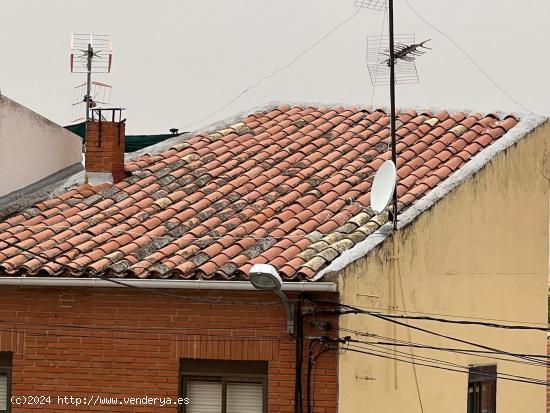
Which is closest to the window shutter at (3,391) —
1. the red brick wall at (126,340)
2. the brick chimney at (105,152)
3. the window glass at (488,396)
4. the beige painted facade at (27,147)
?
the red brick wall at (126,340)

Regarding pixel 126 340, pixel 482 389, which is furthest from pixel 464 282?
pixel 126 340

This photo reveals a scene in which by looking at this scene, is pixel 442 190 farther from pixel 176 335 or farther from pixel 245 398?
pixel 176 335

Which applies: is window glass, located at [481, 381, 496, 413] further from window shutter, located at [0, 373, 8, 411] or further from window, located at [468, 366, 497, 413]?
window shutter, located at [0, 373, 8, 411]

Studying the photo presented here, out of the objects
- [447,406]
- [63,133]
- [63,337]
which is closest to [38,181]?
[63,133]

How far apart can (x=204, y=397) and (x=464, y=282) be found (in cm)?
367

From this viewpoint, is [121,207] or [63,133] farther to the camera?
[63,133]

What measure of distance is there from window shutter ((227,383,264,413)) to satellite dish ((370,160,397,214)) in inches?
89.3

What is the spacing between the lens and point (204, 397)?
13.5 meters

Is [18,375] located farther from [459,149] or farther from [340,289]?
[459,149]

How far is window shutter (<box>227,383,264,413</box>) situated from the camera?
13250 mm

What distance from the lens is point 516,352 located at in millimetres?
16750

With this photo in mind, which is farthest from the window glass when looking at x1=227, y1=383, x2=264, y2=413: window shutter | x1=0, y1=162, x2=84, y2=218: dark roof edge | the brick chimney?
x1=0, y1=162, x2=84, y2=218: dark roof edge

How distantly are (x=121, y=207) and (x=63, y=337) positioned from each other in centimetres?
217

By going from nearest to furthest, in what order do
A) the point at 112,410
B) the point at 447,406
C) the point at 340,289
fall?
the point at 340,289, the point at 112,410, the point at 447,406
